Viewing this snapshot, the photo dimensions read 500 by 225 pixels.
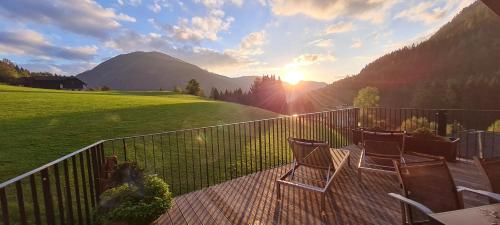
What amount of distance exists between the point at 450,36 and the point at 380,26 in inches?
3095

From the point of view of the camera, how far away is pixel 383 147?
4441mm

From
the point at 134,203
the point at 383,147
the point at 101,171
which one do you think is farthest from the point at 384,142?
the point at 101,171

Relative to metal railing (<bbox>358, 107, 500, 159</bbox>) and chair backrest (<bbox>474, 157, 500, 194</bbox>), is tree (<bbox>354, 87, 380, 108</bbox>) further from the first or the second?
chair backrest (<bbox>474, 157, 500, 194</bbox>)

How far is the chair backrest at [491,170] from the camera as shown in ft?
7.10

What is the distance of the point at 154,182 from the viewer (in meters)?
3.00

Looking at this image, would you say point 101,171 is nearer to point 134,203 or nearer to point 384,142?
point 134,203

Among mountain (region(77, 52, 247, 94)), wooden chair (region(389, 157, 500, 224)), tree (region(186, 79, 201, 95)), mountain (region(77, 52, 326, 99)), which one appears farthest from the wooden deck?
mountain (region(77, 52, 247, 94))

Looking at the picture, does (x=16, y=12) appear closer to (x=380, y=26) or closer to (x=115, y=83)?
(x=380, y=26)

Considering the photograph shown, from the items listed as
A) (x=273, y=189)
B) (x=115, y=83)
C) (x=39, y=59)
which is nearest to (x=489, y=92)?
(x=273, y=189)

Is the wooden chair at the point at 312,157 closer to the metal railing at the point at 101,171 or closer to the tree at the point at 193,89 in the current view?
the metal railing at the point at 101,171

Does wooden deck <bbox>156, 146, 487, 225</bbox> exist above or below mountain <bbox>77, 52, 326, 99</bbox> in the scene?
below

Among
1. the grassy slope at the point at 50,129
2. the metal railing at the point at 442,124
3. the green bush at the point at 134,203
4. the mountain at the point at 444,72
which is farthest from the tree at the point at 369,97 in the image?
the green bush at the point at 134,203

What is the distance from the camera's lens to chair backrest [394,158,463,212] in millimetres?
2215

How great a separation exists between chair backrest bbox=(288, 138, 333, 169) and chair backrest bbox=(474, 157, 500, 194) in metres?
1.80
